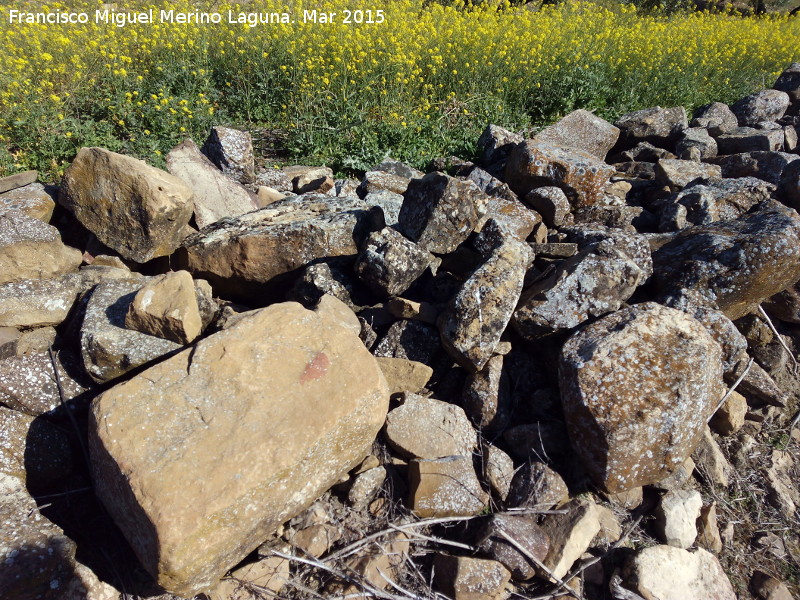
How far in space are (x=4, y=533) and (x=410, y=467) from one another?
5.85 feet

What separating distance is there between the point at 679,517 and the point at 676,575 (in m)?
0.31

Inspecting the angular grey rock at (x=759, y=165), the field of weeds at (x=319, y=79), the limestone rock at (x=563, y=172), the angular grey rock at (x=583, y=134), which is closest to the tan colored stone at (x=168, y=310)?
the field of weeds at (x=319, y=79)

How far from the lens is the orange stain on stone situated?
99.2 inches

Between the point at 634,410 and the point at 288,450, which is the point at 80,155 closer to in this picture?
the point at 288,450

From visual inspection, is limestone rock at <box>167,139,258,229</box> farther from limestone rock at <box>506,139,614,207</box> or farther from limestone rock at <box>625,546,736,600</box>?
limestone rock at <box>625,546,736,600</box>

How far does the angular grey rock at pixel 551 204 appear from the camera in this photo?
14.0 feet

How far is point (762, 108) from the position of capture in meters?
7.36

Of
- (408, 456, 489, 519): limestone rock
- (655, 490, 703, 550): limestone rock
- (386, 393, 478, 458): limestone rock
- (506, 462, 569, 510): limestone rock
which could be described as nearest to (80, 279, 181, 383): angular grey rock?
(386, 393, 478, 458): limestone rock

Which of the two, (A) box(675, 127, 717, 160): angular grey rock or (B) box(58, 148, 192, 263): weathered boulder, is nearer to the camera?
(B) box(58, 148, 192, 263): weathered boulder

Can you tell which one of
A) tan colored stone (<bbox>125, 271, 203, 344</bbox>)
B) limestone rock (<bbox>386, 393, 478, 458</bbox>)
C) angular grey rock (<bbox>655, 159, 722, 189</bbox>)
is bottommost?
limestone rock (<bbox>386, 393, 478, 458</bbox>)

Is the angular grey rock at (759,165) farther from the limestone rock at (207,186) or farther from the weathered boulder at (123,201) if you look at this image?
the weathered boulder at (123,201)

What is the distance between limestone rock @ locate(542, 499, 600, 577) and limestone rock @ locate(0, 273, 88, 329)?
298 cm

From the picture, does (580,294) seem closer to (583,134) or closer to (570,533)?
(570,533)

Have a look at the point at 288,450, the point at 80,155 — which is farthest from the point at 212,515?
the point at 80,155
